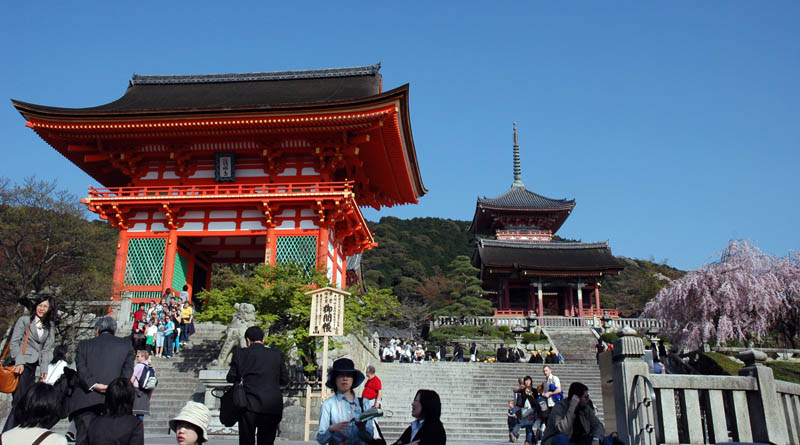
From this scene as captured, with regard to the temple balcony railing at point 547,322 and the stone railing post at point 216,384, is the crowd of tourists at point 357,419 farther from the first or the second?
the temple balcony railing at point 547,322

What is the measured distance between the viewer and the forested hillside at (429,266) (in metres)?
48.4

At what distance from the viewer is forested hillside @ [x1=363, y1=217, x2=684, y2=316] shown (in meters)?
48.4

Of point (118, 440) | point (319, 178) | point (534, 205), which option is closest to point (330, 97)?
point (319, 178)

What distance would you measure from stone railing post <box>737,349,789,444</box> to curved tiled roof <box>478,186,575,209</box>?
129ft

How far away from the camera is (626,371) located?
7.14 meters

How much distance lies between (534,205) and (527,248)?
5974mm

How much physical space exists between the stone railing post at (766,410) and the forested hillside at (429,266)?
30.1 metres

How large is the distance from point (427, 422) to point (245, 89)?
22.1 metres

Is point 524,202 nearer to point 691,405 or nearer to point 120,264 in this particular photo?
point 120,264

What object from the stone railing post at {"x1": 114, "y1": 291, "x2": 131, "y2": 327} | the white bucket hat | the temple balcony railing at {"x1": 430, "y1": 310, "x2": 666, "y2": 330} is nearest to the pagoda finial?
the temple balcony railing at {"x1": 430, "y1": 310, "x2": 666, "y2": 330}

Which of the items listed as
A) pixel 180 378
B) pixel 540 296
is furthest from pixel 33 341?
pixel 540 296

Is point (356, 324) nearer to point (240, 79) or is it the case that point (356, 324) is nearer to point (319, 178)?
point (319, 178)

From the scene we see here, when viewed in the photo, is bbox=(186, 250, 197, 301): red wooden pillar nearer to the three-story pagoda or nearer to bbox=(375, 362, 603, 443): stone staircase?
bbox=(375, 362, 603, 443): stone staircase

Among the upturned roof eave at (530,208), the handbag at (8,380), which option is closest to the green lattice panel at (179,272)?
the handbag at (8,380)
